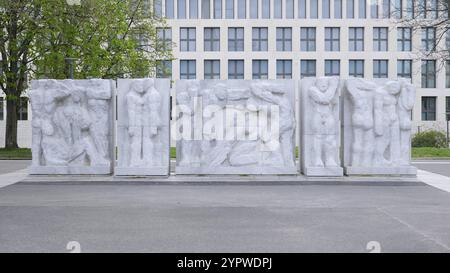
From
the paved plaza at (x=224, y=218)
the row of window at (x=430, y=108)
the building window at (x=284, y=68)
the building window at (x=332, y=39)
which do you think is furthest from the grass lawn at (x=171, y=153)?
the row of window at (x=430, y=108)

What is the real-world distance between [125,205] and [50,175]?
5.97 metres

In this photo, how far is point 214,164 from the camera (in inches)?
643

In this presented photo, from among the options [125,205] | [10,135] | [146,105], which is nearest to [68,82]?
[146,105]

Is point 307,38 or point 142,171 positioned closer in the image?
point 142,171

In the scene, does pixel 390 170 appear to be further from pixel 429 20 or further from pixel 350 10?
pixel 350 10

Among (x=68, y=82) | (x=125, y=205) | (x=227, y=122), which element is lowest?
(x=125, y=205)

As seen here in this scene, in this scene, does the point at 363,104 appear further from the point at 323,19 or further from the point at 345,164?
the point at 323,19

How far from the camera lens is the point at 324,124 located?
635 inches

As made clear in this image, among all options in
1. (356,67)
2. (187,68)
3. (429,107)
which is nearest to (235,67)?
(187,68)

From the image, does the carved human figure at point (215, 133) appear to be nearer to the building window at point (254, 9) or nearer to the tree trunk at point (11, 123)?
the tree trunk at point (11, 123)

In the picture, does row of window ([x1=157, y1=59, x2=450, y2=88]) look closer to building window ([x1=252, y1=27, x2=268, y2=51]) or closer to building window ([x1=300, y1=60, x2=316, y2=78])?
building window ([x1=300, y1=60, x2=316, y2=78])

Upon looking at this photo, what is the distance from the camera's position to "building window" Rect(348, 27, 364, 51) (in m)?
54.7

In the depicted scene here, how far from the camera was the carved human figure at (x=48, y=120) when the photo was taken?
1644 cm

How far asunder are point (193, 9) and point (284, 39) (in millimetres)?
9132
